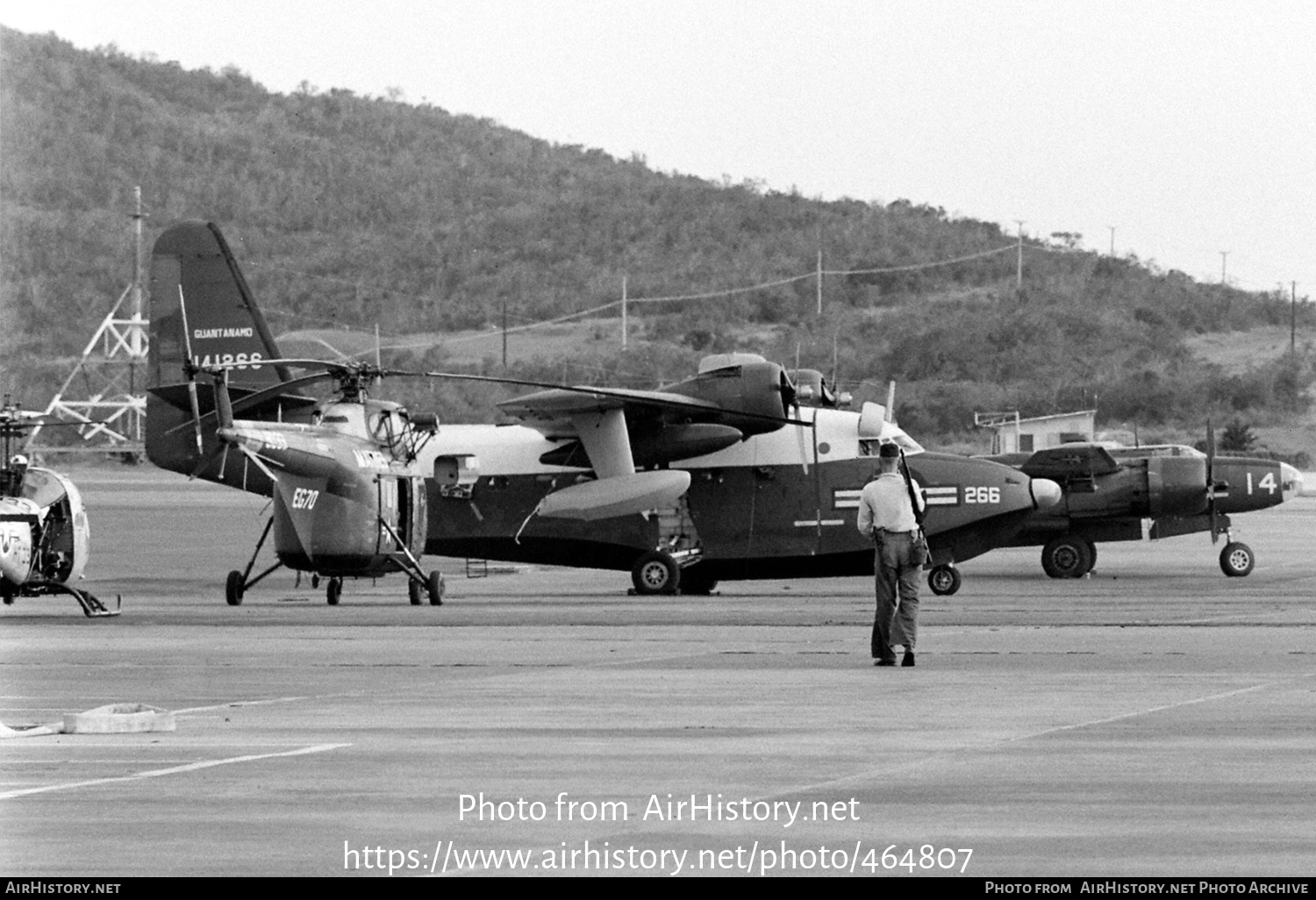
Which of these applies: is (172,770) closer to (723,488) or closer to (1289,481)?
(723,488)

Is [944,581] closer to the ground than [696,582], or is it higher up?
higher up

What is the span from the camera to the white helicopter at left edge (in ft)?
71.4

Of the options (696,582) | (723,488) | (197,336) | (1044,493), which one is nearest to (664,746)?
(723,488)

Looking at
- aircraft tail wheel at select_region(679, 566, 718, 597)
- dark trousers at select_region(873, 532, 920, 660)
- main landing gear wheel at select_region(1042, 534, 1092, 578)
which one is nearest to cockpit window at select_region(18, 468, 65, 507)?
aircraft tail wheel at select_region(679, 566, 718, 597)

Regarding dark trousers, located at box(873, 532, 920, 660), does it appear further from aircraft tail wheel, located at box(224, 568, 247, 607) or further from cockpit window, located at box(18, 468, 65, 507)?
aircraft tail wheel, located at box(224, 568, 247, 607)

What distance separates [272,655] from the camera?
1750cm

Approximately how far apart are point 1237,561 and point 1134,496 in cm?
181

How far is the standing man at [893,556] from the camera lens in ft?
52.0

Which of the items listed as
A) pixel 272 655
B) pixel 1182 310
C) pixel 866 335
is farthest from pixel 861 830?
pixel 1182 310

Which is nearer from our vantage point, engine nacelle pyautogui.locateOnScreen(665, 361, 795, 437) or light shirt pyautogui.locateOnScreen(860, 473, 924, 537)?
light shirt pyautogui.locateOnScreen(860, 473, 924, 537)

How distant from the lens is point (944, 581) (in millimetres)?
28328

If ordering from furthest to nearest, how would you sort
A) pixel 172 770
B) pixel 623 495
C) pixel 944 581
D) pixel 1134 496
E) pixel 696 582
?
1. pixel 1134 496
2. pixel 696 582
3. pixel 623 495
4. pixel 944 581
5. pixel 172 770

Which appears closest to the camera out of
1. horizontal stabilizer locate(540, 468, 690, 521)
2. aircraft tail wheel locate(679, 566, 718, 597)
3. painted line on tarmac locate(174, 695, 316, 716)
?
painted line on tarmac locate(174, 695, 316, 716)

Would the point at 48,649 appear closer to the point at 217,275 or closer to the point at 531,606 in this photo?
the point at 531,606
